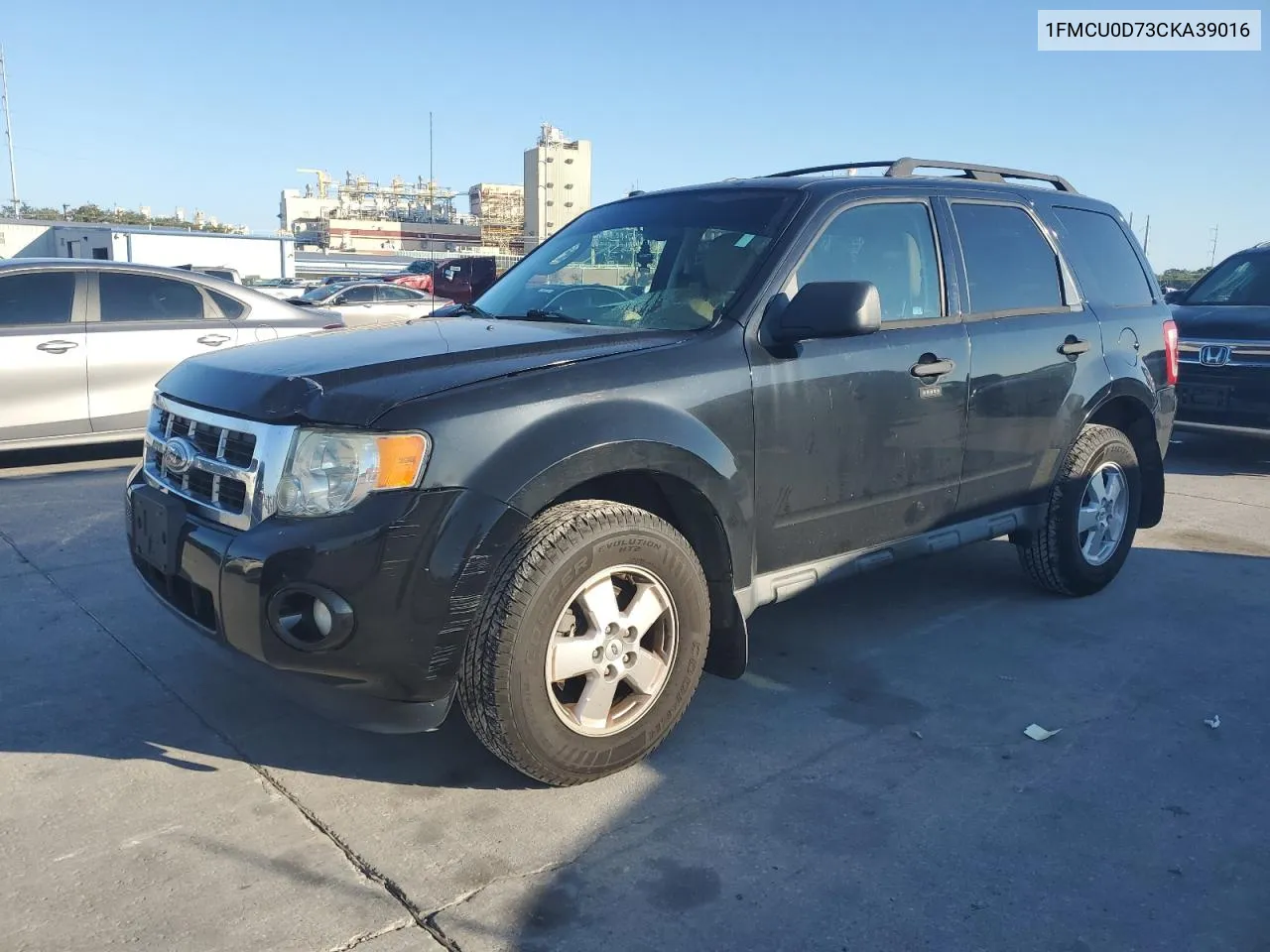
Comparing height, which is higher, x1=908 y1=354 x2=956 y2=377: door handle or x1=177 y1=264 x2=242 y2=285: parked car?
x1=177 y1=264 x2=242 y2=285: parked car

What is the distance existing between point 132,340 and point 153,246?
34.6 meters

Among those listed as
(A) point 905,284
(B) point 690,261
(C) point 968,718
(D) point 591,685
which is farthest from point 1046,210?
(D) point 591,685

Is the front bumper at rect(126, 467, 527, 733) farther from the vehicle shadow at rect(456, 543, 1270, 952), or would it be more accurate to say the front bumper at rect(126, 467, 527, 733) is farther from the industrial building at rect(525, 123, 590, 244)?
the industrial building at rect(525, 123, 590, 244)

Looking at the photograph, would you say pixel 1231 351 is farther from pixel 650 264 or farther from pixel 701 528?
pixel 701 528

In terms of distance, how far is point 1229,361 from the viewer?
8.35 m

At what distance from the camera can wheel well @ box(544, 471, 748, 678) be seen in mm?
3311

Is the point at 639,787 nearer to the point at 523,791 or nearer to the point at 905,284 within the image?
the point at 523,791

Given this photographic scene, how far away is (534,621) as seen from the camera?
2.89 metres

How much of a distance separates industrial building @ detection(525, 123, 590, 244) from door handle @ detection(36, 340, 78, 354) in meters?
36.4

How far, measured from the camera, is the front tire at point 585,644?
9.41 ft

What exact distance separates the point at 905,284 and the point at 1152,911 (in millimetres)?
2380

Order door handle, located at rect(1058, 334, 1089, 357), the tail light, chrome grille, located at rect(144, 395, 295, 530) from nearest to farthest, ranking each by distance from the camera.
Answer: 1. chrome grille, located at rect(144, 395, 295, 530)
2. door handle, located at rect(1058, 334, 1089, 357)
3. the tail light

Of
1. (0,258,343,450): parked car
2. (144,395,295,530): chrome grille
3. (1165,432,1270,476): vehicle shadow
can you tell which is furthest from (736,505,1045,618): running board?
(1165,432,1270,476): vehicle shadow

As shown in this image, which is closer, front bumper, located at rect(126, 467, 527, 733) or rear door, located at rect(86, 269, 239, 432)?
front bumper, located at rect(126, 467, 527, 733)
